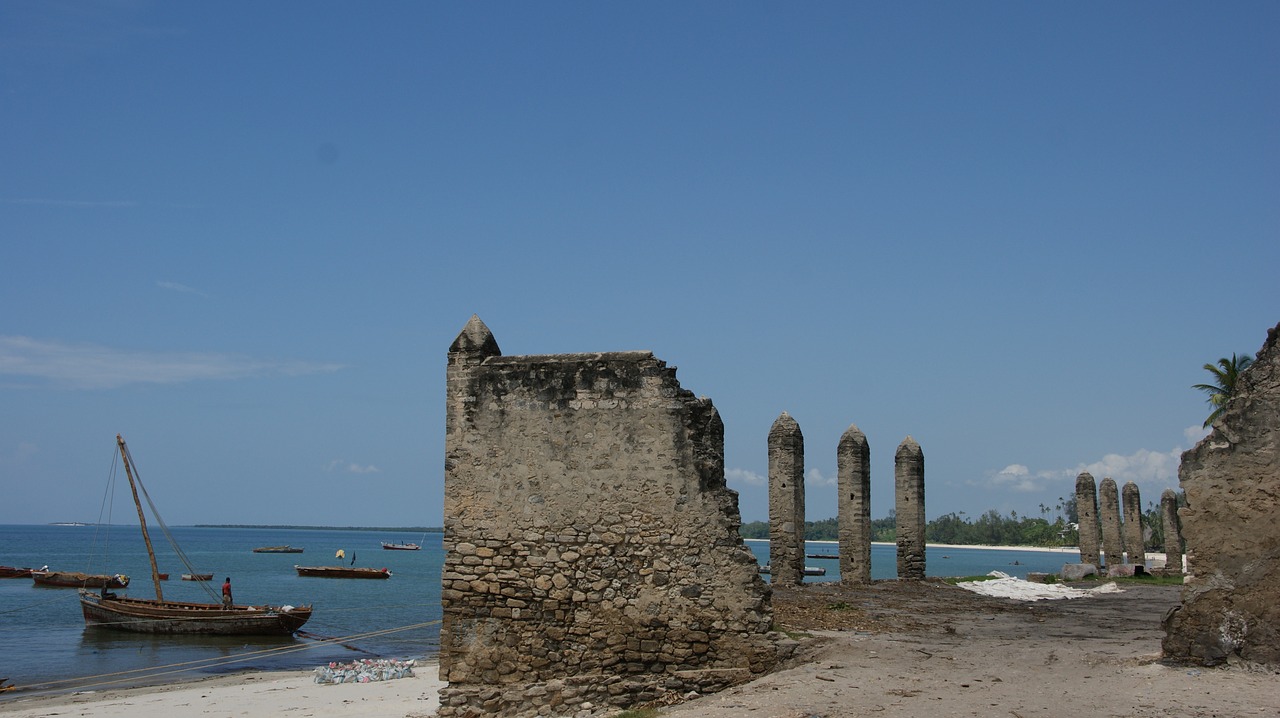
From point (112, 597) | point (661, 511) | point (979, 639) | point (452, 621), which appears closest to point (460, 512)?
point (452, 621)

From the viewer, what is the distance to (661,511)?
1064 cm

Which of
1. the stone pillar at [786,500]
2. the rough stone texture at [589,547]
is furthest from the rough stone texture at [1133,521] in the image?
the rough stone texture at [589,547]

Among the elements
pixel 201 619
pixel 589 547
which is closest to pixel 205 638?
pixel 201 619

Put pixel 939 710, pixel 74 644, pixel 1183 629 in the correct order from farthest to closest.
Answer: pixel 74 644 < pixel 1183 629 < pixel 939 710

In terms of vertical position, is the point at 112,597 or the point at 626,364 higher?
the point at 626,364

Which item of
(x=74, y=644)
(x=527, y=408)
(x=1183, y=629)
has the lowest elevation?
(x=74, y=644)

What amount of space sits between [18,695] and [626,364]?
1926 cm

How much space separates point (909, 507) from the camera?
24172mm

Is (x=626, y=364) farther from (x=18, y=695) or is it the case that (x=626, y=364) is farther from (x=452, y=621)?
(x=18, y=695)

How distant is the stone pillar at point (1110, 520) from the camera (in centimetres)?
3177

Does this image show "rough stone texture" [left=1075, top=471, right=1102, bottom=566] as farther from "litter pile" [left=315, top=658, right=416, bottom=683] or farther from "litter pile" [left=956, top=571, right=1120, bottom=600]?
"litter pile" [left=315, top=658, right=416, bottom=683]

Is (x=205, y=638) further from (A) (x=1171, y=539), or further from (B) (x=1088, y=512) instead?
(A) (x=1171, y=539)

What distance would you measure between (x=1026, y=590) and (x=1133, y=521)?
45.6 feet

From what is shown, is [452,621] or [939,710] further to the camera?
[452,621]
